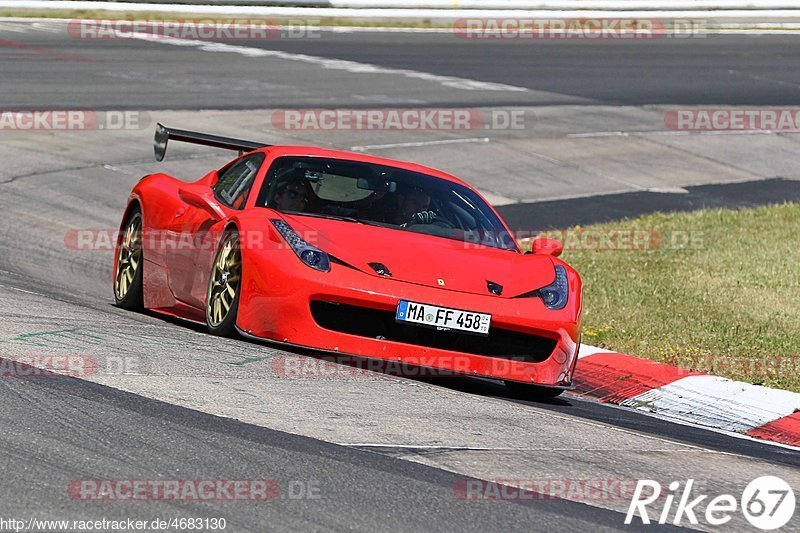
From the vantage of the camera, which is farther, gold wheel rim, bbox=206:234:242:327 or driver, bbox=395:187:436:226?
driver, bbox=395:187:436:226

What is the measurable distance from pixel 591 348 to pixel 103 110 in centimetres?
1106

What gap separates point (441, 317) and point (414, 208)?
1443 mm

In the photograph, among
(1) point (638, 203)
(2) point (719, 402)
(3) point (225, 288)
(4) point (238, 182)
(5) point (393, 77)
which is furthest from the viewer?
(5) point (393, 77)

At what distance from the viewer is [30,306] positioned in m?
8.22

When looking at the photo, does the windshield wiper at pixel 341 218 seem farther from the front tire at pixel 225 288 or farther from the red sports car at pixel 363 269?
the front tire at pixel 225 288

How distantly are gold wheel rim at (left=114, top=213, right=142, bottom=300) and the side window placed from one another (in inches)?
29.0

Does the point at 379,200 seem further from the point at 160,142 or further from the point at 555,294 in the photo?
the point at 160,142

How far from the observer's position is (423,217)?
8.62 metres

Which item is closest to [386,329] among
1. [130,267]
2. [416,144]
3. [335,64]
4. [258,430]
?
[258,430]

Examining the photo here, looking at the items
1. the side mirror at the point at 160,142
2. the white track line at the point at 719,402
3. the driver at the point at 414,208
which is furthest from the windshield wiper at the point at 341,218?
the white track line at the point at 719,402

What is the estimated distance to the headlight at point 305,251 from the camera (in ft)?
24.5

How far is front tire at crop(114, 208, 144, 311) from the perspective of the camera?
941 cm

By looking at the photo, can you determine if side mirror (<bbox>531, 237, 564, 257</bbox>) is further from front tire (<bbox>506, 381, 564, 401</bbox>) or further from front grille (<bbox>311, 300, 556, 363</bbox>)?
front grille (<bbox>311, 300, 556, 363</bbox>)

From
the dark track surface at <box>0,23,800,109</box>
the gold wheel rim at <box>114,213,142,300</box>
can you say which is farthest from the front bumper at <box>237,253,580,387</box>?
the dark track surface at <box>0,23,800,109</box>
